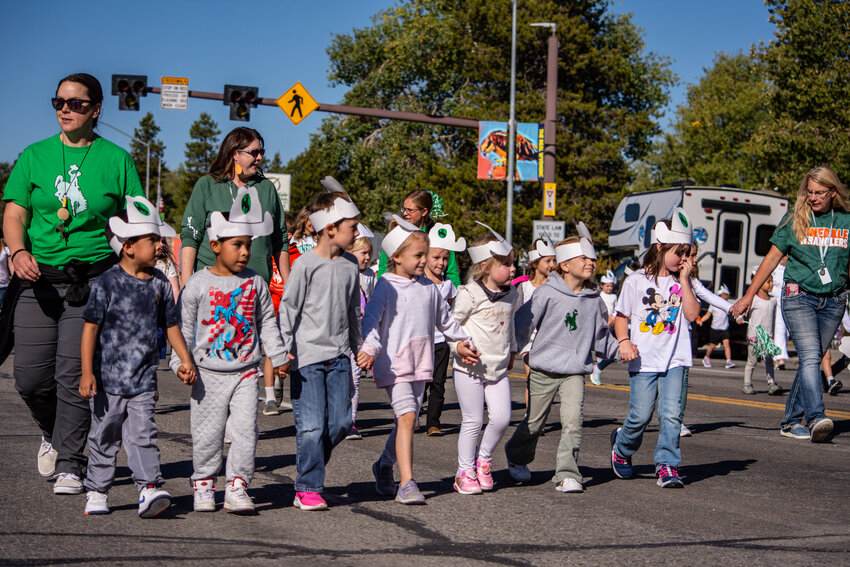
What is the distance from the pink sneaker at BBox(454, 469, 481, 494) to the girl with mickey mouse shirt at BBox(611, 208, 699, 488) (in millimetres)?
1177

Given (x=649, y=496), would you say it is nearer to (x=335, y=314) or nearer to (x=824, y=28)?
(x=335, y=314)

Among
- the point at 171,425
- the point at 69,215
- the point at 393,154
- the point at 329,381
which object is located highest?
the point at 393,154

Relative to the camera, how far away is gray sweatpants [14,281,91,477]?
5578 millimetres

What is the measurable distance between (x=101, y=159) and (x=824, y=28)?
85.9 feet

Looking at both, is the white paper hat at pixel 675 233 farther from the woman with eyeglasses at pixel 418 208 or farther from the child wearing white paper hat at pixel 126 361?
the child wearing white paper hat at pixel 126 361

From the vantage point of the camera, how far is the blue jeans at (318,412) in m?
5.42

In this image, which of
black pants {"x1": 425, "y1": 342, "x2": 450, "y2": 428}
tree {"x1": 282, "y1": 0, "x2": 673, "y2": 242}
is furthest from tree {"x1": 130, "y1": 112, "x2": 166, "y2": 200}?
black pants {"x1": 425, "y1": 342, "x2": 450, "y2": 428}

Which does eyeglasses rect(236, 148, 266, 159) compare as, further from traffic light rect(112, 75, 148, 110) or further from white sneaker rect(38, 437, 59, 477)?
traffic light rect(112, 75, 148, 110)

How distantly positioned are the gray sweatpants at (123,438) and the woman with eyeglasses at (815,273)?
5.28 m

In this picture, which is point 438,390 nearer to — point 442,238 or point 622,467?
point 622,467

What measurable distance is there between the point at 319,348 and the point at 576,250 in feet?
6.38

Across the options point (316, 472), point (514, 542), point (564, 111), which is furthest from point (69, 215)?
point (564, 111)

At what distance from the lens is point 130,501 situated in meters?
5.54

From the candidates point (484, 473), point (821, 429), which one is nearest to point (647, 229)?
point (821, 429)
